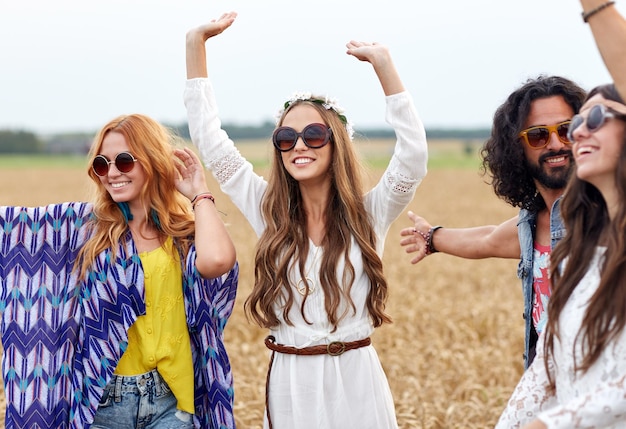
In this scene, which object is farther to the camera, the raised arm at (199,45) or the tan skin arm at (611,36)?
the raised arm at (199,45)

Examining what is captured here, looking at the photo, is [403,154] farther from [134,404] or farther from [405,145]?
[134,404]

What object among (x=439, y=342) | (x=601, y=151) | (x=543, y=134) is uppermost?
(x=543, y=134)

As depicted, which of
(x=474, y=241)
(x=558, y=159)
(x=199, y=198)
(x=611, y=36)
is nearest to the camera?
(x=611, y=36)

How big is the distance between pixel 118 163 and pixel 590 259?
2.11 m

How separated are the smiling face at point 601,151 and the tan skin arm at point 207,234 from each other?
167 cm

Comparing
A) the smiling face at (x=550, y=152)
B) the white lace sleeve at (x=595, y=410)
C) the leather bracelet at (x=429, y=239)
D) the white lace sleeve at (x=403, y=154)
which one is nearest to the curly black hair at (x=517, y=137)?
the smiling face at (x=550, y=152)

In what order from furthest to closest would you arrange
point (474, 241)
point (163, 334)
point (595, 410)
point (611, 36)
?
point (474, 241), point (163, 334), point (611, 36), point (595, 410)

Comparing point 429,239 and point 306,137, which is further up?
point 306,137

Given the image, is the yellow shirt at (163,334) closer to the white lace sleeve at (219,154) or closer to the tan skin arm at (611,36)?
the white lace sleeve at (219,154)

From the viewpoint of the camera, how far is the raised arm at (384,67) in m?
3.83

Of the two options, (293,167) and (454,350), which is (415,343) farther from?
(293,167)

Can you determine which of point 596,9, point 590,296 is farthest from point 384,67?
point 590,296

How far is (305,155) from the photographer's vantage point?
3822 mm

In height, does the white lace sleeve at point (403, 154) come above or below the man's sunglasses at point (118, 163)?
below
